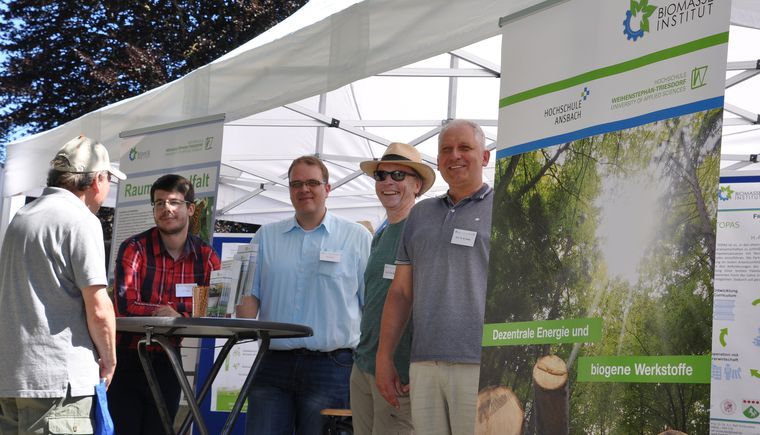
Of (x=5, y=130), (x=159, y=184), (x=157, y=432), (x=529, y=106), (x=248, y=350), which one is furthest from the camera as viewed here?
(x=5, y=130)

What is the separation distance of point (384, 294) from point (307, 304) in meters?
0.46

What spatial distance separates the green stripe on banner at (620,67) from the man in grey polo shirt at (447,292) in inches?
26.5

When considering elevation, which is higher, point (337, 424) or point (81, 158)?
point (81, 158)

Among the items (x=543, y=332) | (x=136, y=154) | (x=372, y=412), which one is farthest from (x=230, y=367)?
(x=543, y=332)

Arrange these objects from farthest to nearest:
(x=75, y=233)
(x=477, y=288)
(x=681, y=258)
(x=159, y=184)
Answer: (x=159, y=184)
(x=477, y=288)
(x=75, y=233)
(x=681, y=258)

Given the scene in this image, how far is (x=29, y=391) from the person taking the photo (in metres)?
3.31

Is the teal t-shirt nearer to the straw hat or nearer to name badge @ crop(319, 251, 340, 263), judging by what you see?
name badge @ crop(319, 251, 340, 263)

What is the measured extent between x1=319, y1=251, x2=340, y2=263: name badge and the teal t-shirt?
0.57 feet

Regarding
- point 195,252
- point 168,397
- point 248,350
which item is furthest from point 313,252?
point 248,350

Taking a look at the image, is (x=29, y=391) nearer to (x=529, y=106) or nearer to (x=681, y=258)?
(x=529, y=106)

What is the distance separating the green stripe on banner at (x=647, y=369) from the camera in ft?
8.20

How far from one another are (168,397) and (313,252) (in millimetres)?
969

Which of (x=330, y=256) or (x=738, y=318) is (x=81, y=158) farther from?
(x=738, y=318)

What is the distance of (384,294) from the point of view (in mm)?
4387
